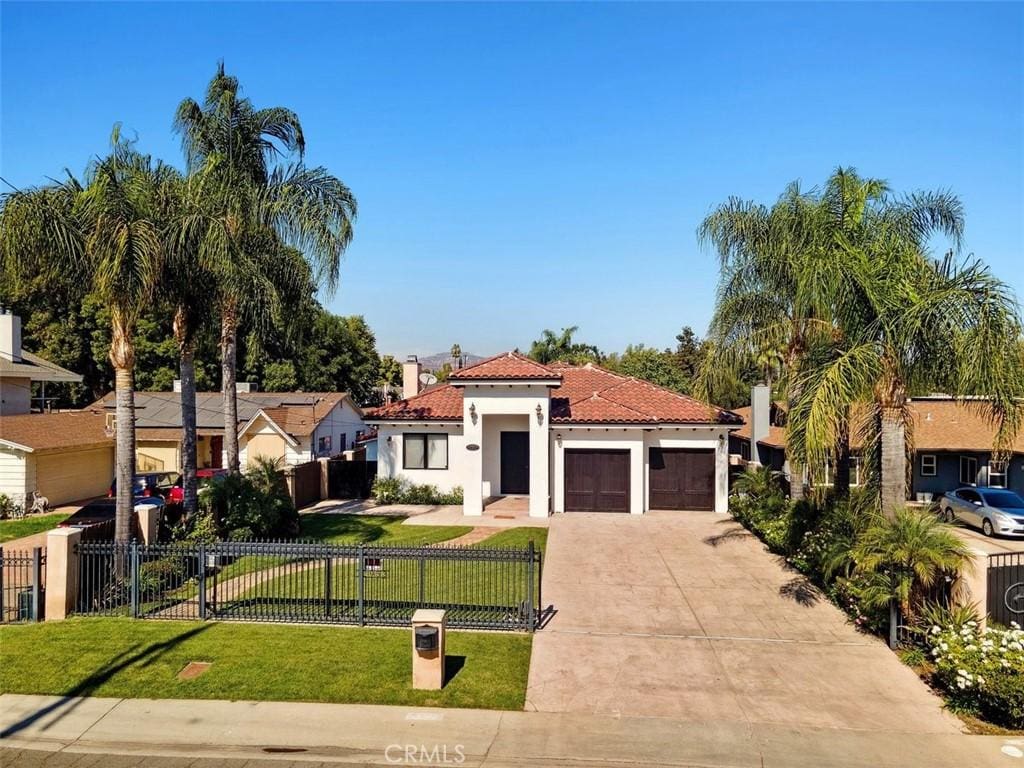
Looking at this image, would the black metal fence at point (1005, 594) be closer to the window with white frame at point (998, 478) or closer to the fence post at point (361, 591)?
the fence post at point (361, 591)

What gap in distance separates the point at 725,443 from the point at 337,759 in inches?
706

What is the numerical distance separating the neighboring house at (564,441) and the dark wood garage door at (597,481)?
35 millimetres

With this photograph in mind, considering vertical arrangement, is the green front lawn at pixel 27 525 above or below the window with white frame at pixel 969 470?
below

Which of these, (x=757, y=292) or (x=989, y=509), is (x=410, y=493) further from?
(x=989, y=509)

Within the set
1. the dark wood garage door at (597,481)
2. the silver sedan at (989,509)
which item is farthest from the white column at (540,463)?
the silver sedan at (989,509)

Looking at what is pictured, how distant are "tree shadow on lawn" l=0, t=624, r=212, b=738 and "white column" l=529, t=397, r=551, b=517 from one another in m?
12.1

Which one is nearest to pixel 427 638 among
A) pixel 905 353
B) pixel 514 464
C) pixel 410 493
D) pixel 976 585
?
pixel 976 585

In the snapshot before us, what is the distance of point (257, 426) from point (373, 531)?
1718cm

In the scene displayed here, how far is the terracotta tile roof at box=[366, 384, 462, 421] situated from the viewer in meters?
24.1

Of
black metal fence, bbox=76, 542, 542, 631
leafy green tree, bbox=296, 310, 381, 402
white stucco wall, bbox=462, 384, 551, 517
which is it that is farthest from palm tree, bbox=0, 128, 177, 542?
leafy green tree, bbox=296, 310, 381, 402

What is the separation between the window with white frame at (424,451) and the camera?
959 inches

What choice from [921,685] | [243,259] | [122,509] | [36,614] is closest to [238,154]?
[243,259]

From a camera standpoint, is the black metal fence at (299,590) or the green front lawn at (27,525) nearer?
the black metal fence at (299,590)

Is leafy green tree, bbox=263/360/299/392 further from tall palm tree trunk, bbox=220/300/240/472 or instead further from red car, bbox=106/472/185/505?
tall palm tree trunk, bbox=220/300/240/472
